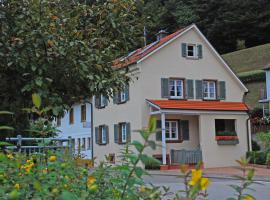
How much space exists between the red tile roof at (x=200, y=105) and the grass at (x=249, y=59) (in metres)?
23.7

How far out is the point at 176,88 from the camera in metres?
32.6

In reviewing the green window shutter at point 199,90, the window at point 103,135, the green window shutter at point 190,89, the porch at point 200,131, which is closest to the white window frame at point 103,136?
the window at point 103,135

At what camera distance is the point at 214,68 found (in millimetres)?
33906

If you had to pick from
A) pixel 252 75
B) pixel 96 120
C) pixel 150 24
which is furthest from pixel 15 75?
pixel 252 75

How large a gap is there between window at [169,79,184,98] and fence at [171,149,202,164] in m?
3.73

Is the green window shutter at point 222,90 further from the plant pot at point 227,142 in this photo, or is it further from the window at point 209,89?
the plant pot at point 227,142

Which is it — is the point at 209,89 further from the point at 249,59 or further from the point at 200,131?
the point at 249,59

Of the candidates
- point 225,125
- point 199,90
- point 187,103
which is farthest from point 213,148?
point 199,90

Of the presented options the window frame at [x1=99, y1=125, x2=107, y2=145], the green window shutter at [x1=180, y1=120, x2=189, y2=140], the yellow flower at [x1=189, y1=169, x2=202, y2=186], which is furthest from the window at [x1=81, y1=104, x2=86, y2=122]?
the yellow flower at [x1=189, y1=169, x2=202, y2=186]

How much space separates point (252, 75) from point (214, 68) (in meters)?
18.1

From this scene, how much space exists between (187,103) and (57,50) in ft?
85.9

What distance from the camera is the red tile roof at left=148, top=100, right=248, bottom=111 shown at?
30770mm

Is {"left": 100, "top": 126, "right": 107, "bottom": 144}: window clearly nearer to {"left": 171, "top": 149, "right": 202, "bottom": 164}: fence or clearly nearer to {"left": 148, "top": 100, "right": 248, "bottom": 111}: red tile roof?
{"left": 148, "top": 100, "right": 248, "bottom": 111}: red tile roof

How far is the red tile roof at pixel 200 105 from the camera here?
30.8m
